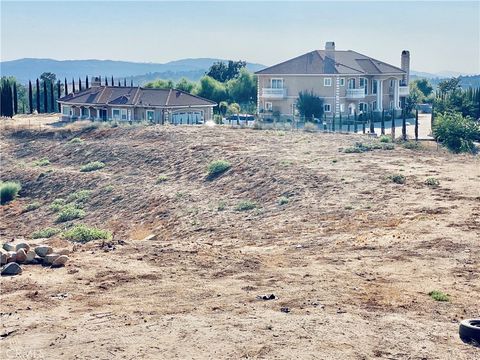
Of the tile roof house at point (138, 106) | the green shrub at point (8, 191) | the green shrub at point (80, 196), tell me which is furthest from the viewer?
the tile roof house at point (138, 106)

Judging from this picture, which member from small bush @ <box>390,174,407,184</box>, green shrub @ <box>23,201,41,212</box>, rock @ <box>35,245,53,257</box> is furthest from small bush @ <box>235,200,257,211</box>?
green shrub @ <box>23,201,41,212</box>

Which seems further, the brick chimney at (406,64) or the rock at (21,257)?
the brick chimney at (406,64)

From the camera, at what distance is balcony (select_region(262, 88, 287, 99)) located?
72625mm

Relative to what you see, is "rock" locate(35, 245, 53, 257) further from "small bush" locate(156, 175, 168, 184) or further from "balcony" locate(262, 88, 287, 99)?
"balcony" locate(262, 88, 287, 99)

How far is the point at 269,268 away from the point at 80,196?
70.8 ft

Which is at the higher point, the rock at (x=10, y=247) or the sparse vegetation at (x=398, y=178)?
the sparse vegetation at (x=398, y=178)

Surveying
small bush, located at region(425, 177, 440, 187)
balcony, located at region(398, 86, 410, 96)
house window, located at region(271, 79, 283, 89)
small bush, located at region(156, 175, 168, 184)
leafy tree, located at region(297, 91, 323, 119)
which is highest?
house window, located at region(271, 79, 283, 89)

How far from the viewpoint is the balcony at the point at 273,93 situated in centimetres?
7262

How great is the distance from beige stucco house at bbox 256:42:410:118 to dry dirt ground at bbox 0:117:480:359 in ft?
108

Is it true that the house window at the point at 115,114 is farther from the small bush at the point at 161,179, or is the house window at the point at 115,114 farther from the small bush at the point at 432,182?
the small bush at the point at 432,182

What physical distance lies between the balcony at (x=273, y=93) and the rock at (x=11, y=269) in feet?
183

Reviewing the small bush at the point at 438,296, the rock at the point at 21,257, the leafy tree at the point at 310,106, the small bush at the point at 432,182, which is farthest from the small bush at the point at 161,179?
the leafy tree at the point at 310,106

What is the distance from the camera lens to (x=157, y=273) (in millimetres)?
18266

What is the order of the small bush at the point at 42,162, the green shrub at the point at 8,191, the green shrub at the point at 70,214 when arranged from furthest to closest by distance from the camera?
1. the small bush at the point at 42,162
2. the green shrub at the point at 8,191
3. the green shrub at the point at 70,214
